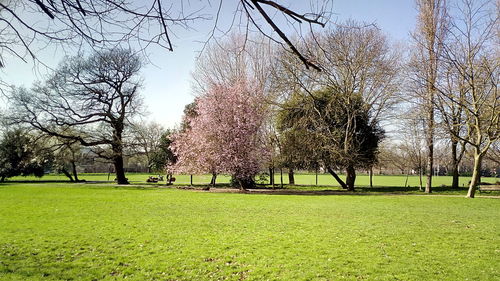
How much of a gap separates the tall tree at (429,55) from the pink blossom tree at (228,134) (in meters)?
11.3

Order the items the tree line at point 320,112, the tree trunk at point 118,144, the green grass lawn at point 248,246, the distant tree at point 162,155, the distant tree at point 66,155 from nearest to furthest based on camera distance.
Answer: the green grass lawn at point 248,246 < the tree line at point 320,112 < the tree trunk at point 118,144 < the distant tree at point 66,155 < the distant tree at point 162,155

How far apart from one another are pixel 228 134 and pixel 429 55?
15649 mm

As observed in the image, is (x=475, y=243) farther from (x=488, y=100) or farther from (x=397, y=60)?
(x=397, y=60)

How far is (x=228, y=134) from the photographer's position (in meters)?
25.1

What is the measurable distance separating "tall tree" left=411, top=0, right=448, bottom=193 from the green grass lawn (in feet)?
35.7

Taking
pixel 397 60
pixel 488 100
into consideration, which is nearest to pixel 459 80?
pixel 488 100

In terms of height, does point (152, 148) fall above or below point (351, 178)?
above

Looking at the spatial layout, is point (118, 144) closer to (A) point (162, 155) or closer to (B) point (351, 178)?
(A) point (162, 155)

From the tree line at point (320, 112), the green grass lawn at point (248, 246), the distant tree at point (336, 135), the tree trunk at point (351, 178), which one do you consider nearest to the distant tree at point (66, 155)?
the tree line at point (320, 112)

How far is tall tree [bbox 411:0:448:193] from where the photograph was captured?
21562 mm

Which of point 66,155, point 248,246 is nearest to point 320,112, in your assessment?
point 248,246

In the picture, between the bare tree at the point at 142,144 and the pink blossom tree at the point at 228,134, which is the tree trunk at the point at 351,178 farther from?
the bare tree at the point at 142,144

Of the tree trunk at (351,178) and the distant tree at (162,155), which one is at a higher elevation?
the distant tree at (162,155)

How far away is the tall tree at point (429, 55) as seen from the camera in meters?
21.6
